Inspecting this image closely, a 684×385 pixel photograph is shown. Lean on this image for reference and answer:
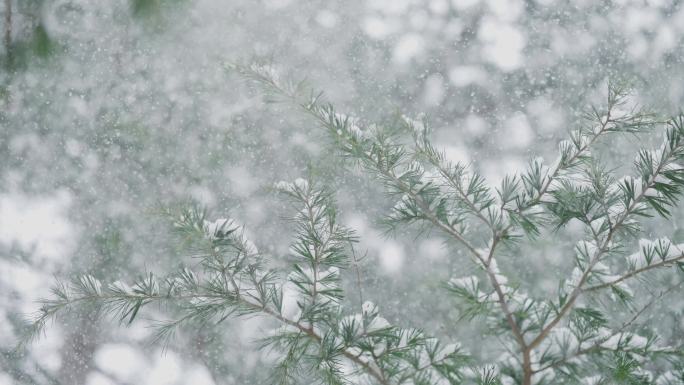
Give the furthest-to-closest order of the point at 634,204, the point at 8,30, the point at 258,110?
the point at 258,110, the point at 8,30, the point at 634,204

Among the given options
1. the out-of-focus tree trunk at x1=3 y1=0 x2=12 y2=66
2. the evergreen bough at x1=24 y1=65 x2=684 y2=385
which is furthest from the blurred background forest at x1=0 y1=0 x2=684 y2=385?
the evergreen bough at x1=24 y1=65 x2=684 y2=385

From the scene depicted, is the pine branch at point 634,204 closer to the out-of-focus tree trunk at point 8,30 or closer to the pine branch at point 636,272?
the pine branch at point 636,272

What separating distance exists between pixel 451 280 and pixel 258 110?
213 centimetres

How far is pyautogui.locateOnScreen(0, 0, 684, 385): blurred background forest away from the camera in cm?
273

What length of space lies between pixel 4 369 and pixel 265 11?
6.28ft

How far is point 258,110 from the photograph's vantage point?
111 inches

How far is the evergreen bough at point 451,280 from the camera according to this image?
2.56 ft

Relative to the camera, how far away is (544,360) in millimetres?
794

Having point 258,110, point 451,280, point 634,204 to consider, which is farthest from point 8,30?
point 634,204

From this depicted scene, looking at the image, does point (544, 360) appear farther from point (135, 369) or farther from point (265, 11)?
point (265, 11)

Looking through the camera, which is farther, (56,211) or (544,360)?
(56,211)

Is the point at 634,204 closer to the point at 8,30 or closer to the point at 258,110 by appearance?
the point at 8,30

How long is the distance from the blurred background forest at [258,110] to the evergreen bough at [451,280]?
184 cm

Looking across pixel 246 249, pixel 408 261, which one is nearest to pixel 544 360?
pixel 246 249
